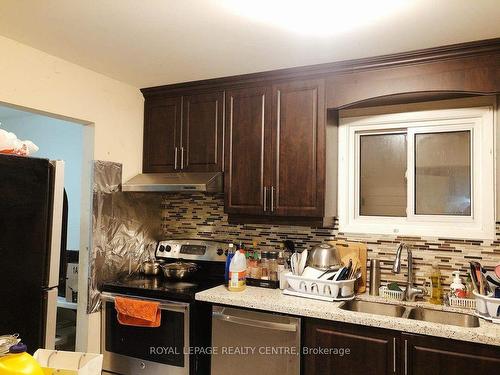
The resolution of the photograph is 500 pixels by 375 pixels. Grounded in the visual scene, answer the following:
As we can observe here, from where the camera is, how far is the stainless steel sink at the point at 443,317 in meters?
2.03

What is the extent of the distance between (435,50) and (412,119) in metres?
0.48

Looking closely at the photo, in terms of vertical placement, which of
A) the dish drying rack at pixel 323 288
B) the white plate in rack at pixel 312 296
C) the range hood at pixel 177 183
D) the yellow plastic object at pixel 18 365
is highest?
the range hood at pixel 177 183

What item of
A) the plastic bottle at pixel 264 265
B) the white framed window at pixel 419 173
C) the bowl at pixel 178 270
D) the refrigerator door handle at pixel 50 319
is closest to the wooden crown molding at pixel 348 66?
the white framed window at pixel 419 173

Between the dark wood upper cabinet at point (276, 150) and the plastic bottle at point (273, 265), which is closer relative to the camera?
the dark wood upper cabinet at point (276, 150)

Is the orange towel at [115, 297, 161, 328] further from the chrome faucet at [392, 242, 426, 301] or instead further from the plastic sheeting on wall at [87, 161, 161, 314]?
the chrome faucet at [392, 242, 426, 301]

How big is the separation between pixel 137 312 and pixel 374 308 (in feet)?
4.65

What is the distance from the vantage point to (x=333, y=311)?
6.67 ft

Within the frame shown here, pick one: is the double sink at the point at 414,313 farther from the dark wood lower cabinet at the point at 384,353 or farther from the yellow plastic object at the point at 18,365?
the yellow plastic object at the point at 18,365

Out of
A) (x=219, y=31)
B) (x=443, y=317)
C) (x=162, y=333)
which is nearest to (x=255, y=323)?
A: (x=162, y=333)

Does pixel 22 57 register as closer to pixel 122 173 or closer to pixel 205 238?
pixel 122 173

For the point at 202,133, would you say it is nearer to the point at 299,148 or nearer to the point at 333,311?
the point at 299,148

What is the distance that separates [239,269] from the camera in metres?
2.48

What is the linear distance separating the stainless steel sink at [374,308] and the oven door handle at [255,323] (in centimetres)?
32

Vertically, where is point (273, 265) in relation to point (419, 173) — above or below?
below
